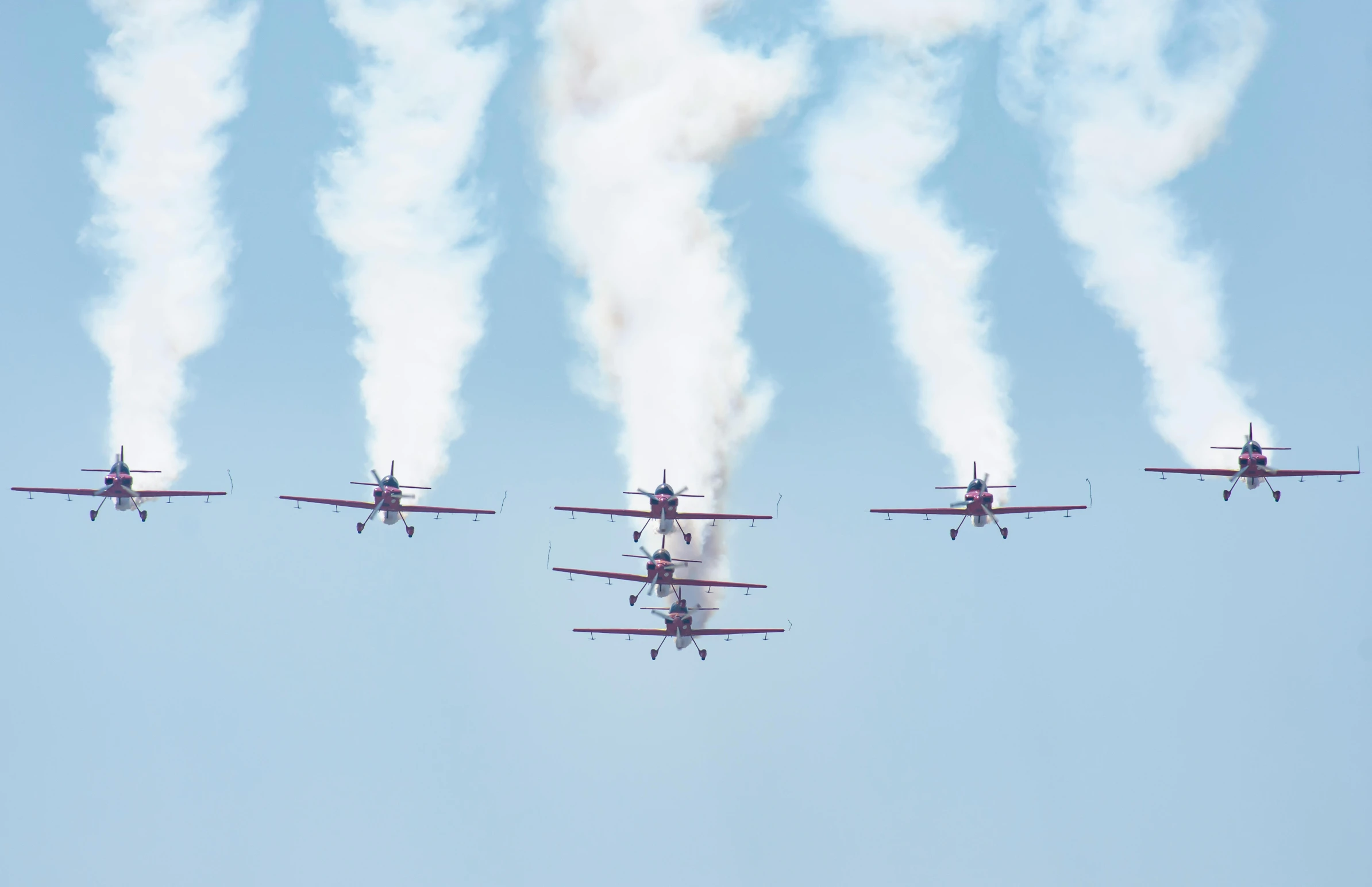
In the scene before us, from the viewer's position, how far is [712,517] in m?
86.0

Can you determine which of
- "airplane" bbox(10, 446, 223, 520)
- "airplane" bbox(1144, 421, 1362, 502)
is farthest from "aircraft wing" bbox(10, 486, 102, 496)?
"airplane" bbox(1144, 421, 1362, 502)

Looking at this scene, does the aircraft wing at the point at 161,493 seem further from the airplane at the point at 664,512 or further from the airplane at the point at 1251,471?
the airplane at the point at 1251,471

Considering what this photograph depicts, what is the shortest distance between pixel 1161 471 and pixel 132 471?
46.9 metres

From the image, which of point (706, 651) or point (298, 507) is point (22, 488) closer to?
point (298, 507)

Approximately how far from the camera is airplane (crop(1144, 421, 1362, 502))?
3386 inches

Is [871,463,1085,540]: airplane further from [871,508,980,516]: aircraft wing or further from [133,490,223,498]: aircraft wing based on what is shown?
[133,490,223,498]: aircraft wing

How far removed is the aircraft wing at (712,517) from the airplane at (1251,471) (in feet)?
58.6

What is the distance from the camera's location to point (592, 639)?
96812 millimetres

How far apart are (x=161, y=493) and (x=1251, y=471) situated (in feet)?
164

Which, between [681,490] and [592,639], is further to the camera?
[592,639]

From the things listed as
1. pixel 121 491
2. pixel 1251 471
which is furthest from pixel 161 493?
pixel 1251 471

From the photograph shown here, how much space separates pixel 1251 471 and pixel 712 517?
24.1 metres

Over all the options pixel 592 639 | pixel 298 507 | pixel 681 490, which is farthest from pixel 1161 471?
pixel 298 507

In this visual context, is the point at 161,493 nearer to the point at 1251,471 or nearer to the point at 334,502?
the point at 334,502
